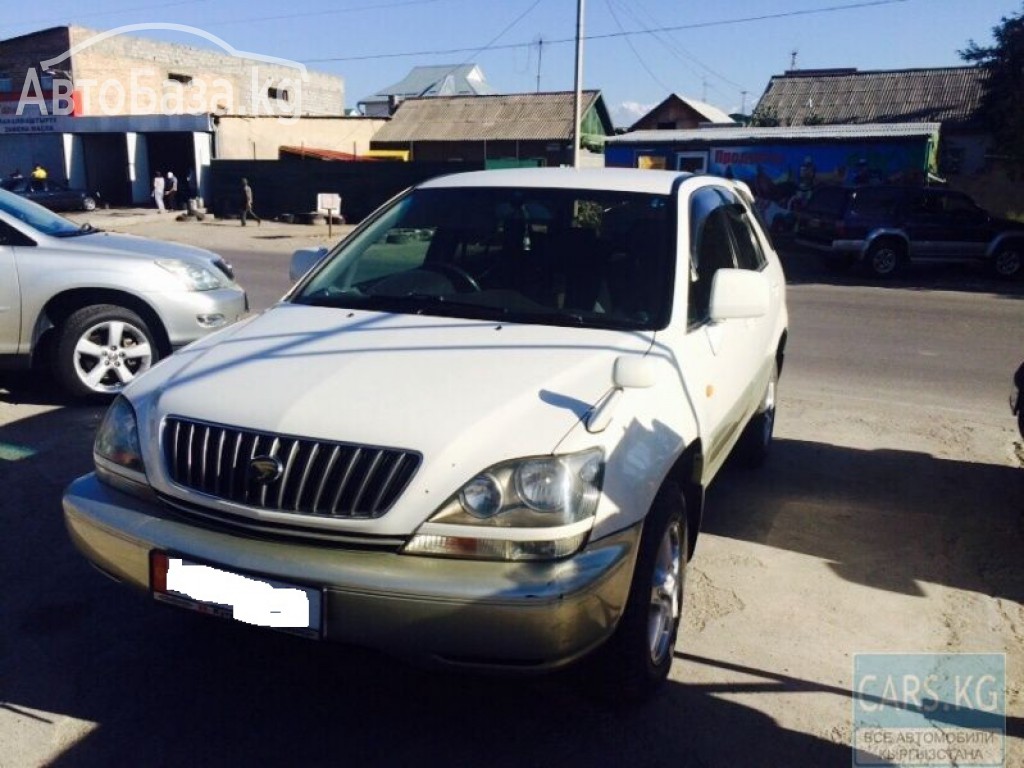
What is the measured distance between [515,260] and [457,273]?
0.84ft

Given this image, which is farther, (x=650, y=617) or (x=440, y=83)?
(x=440, y=83)

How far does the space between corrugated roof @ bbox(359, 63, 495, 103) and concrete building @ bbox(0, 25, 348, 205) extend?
12.0m

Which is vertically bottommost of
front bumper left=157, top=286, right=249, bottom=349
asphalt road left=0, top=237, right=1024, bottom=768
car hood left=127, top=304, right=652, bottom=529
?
asphalt road left=0, top=237, right=1024, bottom=768

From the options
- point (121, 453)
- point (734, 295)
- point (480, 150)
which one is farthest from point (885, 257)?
point (480, 150)

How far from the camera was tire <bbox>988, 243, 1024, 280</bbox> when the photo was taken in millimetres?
18375

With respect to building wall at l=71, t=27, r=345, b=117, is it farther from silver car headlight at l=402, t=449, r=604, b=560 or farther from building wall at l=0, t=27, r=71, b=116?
silver car headlight at l=402, t=449, r=604, b=560

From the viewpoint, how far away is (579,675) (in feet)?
10.2

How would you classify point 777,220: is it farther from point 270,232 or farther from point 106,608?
point 106,608

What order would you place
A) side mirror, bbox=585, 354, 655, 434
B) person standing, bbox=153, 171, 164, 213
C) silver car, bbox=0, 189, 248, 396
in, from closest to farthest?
side mirror, bbox=585, 354, 655, 434 → silver car, bbox=0, 189, 248, 396 → person standing, bbox=153, 171, 164, 213

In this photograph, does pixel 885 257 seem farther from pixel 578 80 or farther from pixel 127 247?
pixel 127 247

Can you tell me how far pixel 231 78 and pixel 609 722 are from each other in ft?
177

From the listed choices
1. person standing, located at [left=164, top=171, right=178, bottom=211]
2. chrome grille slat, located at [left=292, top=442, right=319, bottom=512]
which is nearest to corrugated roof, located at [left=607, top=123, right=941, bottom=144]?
person standing, located at [left=164, top=171, right=178, bottom=211]

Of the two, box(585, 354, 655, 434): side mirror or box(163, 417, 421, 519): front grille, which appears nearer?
box(163, 417, 421, 519): front grille

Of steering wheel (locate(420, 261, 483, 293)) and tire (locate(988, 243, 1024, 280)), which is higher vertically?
steering wheel (locate(420, 261, 483, 293))
